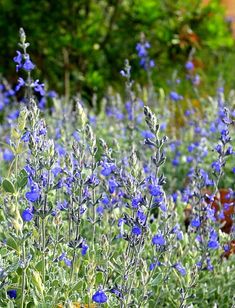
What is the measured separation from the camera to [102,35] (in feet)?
22.1

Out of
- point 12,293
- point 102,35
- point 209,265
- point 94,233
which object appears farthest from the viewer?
point 102,35

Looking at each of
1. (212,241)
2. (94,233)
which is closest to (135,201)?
(94,233)

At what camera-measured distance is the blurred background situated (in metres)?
6.35

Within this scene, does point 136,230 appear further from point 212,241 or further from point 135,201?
point 212,241

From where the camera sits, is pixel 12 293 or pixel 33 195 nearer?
pixel 33 195

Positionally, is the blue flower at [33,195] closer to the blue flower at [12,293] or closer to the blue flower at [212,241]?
the blue flower at [12,293]

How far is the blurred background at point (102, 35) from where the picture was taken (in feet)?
20.8

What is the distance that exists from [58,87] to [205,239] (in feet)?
13.6

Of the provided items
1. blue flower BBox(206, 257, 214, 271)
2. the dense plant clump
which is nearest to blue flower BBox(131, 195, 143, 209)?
the dense plant clump

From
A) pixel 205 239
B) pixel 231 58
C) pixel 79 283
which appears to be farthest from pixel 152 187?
pixel 231 58

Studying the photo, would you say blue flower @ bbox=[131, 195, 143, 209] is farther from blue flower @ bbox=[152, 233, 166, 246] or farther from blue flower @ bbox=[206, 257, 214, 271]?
blue flower @ bbox=[206, 257, 214, 271]

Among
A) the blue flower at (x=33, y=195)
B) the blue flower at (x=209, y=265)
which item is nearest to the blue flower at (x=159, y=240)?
the blue flower at (x=33, y=195)

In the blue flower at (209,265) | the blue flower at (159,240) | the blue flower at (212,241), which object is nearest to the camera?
the blue flower at (159,240)

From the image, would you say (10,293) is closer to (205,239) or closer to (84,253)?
(84,253)
